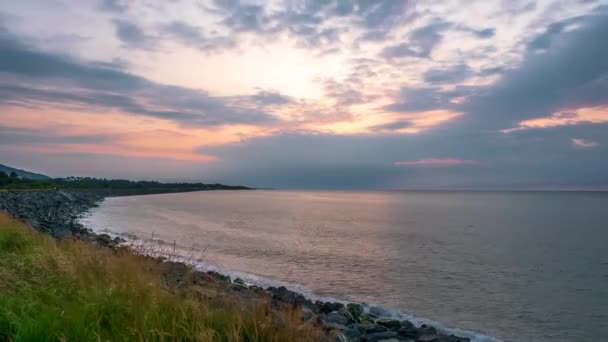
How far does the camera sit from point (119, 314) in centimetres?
593

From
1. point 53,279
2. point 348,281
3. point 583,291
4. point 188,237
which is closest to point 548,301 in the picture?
point 583,291

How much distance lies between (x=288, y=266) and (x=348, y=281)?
447cm

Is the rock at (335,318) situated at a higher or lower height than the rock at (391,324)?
higher

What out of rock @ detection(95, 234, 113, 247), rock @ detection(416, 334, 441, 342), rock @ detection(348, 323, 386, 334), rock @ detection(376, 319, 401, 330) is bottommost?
rock @ detection(376, 319, 401, 330)

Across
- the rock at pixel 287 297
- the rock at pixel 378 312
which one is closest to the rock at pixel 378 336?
the rock at pixel 378 312

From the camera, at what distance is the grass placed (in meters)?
5.36

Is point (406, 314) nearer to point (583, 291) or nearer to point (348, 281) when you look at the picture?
point (348, 281)

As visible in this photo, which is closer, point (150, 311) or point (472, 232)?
point (150, 311)

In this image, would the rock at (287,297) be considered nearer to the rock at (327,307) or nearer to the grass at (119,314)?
the rock at (327,307)

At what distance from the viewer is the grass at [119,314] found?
5.36m

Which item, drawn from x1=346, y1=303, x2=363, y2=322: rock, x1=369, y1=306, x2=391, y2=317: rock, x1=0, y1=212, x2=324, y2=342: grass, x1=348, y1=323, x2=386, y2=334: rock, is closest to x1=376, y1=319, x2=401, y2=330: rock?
x1=346, y1=303, x2=363, y2=322: rock

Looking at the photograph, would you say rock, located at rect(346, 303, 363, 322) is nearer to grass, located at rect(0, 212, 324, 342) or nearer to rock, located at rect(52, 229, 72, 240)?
grass, located at rect(0, 212, 324, 342)

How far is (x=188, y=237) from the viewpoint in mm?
34969

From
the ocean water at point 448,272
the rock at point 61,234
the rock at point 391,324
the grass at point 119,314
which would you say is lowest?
the ocean water at point 448,272
